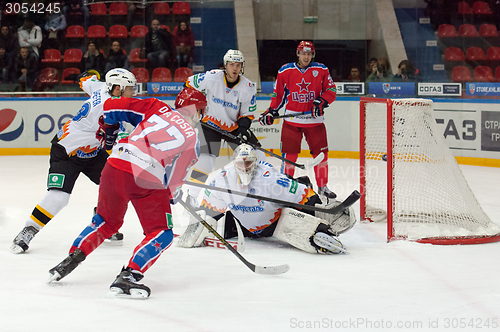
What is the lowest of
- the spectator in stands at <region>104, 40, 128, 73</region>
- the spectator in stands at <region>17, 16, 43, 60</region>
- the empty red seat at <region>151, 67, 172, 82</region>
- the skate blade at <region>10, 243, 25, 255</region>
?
the skate blade at <region>10, 243, 25, 255</region>

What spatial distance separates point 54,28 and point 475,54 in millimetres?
5630

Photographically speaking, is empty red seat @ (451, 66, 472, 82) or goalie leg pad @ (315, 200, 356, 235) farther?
empty red seat @ (451, 66, 472, 82)

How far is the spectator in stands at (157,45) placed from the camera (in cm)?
807

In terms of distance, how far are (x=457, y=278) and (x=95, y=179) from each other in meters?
2.14

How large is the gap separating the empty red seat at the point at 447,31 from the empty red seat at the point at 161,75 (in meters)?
3.61

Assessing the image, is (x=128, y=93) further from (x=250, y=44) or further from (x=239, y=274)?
(x=250, y=44)

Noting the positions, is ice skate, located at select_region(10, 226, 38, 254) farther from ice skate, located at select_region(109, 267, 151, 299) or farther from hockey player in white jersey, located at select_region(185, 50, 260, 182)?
hockey player in white jersey, located at select_region(185, 50, 260, 182)

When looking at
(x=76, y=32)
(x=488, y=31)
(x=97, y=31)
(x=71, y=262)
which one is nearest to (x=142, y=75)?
(x=97, y=31)

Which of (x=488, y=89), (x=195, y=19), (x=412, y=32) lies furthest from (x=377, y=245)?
(x=195, y=19)

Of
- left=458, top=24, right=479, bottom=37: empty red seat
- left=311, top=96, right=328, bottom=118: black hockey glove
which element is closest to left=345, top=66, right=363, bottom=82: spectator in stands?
left=458, top=24, right=479, bottom=37: empty red seat

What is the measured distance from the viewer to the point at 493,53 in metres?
7.22

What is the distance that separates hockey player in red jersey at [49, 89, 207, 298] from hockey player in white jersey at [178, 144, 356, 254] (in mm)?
768

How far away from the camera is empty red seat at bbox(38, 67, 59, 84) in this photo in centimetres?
790

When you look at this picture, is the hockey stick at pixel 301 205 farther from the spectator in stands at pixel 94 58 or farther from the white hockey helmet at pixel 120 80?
the spectator in stands at pixel 94 58
